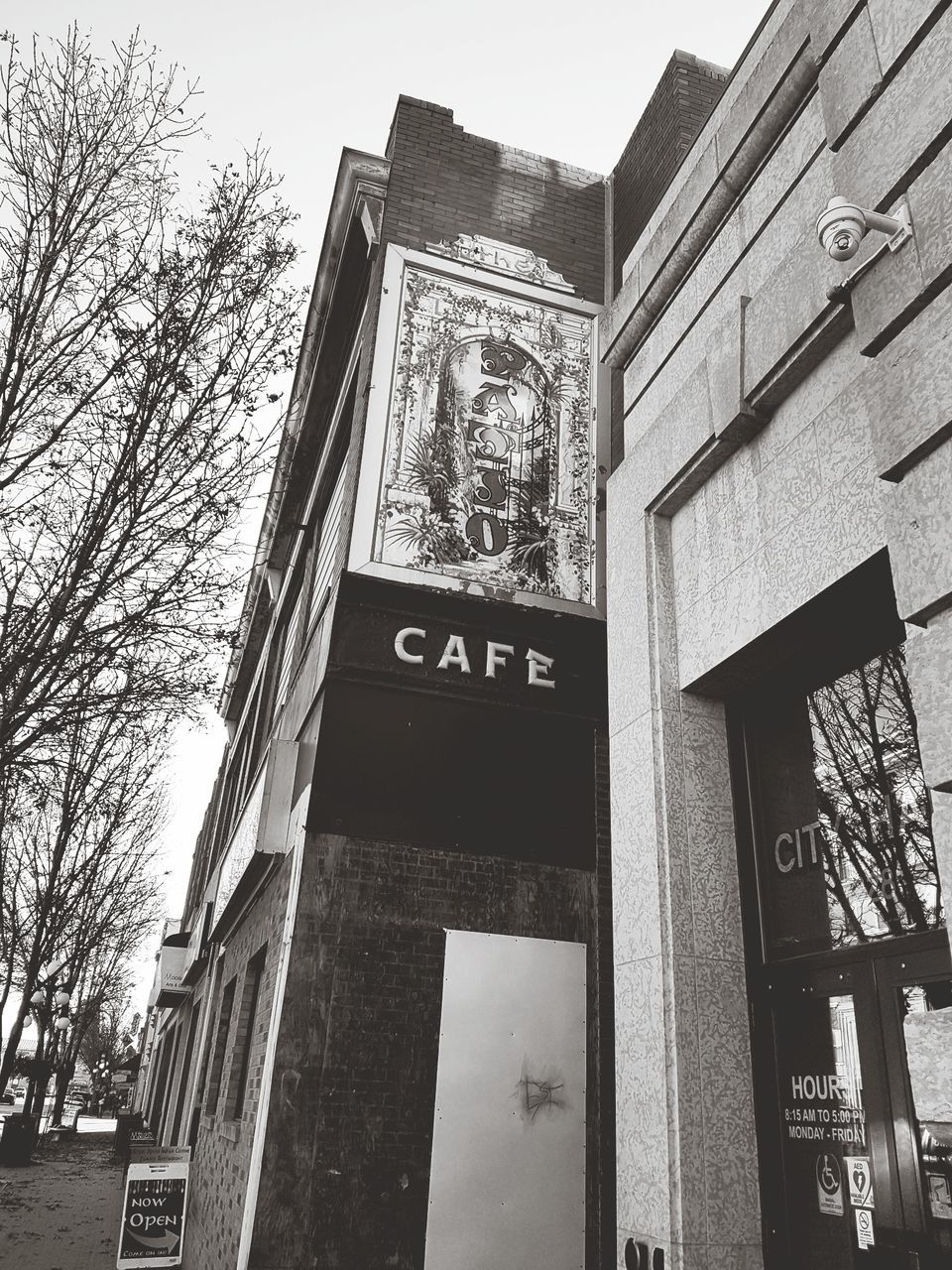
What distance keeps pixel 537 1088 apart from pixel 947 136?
6339mm

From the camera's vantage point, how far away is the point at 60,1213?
1393 centimetres

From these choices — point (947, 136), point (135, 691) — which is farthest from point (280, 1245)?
point (947, 136)

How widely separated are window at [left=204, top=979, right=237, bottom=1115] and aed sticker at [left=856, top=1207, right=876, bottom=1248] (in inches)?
305

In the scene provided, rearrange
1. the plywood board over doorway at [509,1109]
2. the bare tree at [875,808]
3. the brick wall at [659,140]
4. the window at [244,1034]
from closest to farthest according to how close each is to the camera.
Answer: the bare tree at [875,808]
the plywood board over doorway at [509,1109]
the window at [244,1034]
the brick wall at [659,140]

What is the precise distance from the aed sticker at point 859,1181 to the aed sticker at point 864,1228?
2 centimetres

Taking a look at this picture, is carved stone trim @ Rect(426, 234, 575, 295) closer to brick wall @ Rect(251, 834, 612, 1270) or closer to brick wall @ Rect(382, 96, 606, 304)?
brick wall @ Rect(382, 96, 606, 304)

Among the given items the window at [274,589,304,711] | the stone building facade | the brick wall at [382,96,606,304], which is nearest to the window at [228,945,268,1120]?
the window at [274,589,304,711]

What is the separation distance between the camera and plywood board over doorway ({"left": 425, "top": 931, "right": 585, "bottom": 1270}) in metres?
6.39

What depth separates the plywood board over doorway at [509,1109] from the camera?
6.39m

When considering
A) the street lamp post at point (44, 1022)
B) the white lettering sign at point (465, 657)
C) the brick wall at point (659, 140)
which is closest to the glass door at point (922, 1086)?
the white lettering sign at point (465, 657)

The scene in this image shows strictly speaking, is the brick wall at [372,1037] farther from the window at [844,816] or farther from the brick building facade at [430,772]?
the window at [844,816]

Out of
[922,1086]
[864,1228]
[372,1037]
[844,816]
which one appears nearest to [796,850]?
[844,816]

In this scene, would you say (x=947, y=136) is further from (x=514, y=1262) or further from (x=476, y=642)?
(x=514, y=1262)

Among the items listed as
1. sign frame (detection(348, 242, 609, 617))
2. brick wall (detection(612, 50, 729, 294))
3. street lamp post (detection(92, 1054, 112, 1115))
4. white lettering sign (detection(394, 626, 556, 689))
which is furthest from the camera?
street lamp post (detection(92, 1054, 112, 1115))
